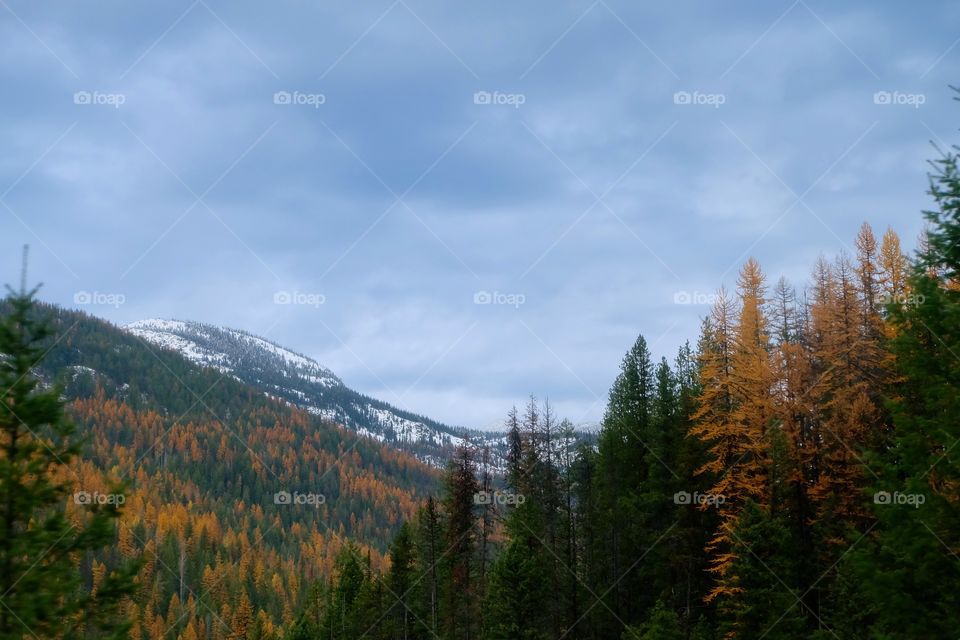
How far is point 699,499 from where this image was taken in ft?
101

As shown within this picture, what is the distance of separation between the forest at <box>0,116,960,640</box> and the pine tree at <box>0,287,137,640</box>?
0.13 ft

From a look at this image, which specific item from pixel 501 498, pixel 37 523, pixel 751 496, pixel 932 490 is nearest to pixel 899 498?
pixel 932 490

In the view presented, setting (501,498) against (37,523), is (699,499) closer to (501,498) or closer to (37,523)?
(501,498)

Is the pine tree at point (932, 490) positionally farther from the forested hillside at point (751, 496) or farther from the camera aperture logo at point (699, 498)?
the camera aperture logo at point (699, 498)

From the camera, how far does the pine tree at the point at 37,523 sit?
11773 mm

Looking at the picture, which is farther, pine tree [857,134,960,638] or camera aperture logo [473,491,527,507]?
camera aperture logo [473,491,527,507]

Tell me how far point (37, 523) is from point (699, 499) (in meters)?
25.6

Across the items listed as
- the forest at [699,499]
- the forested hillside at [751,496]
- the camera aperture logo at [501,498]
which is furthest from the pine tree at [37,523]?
the camera aperture logo at [501,498]

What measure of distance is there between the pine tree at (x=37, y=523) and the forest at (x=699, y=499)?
0.04 metres

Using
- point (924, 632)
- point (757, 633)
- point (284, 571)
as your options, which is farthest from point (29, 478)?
point (284, 571)

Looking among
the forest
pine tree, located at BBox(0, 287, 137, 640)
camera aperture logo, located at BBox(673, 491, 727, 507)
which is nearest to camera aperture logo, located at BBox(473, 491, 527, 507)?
the forest

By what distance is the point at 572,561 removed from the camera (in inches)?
1537

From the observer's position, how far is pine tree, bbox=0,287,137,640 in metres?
11.8

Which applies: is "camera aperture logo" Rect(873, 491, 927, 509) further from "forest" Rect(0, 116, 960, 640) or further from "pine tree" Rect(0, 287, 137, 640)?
"pine tree" Rect(0, 287, 137, 640)
